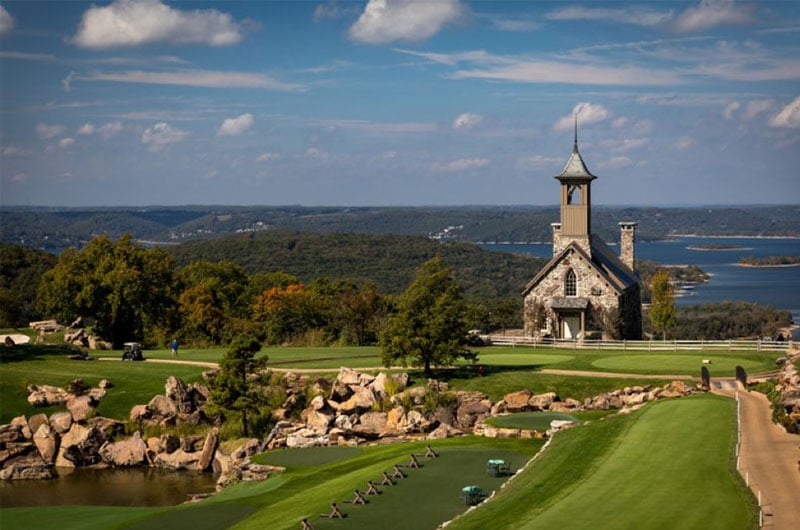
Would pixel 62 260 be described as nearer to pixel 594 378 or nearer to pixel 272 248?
pixel 594 378

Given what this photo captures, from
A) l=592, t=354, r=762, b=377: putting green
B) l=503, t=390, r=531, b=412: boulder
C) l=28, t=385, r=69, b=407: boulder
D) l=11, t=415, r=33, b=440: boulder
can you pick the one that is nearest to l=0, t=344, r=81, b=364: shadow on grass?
l=28, t=385, r=69, b=407: boulder

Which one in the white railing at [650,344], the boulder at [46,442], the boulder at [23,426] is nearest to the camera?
the boulder at [46,442]

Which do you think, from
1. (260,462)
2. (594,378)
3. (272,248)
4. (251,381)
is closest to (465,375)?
(594,378)

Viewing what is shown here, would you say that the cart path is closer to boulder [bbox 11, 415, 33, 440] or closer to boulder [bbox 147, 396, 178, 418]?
boulder [bbox 147, 396, 178, 418]

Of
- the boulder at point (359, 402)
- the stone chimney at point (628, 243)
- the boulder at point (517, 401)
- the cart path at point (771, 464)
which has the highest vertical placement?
the stone chimney at point (628, 243)

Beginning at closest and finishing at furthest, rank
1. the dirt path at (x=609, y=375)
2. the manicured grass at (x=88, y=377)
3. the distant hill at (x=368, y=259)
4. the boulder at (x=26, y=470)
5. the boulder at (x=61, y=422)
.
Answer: the boulder at (x=26, y=470) → the boulder at (x=61, y=422) → the dirt path at (x=609, y=375) → the manicured grass at (x=88, y=377) → the distant hill at (x=368, y=259)

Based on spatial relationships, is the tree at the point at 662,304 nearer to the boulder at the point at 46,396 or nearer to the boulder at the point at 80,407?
the boulder at the point at 80,407

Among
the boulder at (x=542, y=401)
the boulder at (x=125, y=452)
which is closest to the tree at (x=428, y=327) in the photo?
the boulder at (x=542, y=401)
